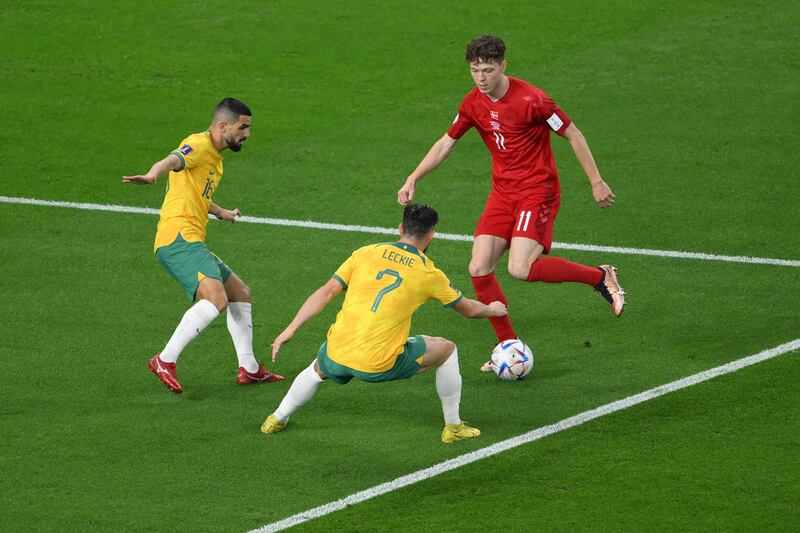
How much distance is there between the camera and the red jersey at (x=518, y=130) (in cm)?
1030

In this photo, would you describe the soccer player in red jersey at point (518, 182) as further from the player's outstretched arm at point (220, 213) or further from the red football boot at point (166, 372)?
the red football boot at point (166, 372)

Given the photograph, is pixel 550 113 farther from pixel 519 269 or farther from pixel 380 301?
pixel 380 301

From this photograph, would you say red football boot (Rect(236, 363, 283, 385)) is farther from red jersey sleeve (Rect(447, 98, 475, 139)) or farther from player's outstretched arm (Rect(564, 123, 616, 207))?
player's outstretched arm (Rect(564, 123, 616, 207))

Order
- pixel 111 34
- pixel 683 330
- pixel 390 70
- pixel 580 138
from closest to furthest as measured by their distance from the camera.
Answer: pixel 580 138
pixel 683 330
pixel 390 70
pixel 111 34

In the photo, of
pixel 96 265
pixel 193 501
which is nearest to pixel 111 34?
pixel 96 265

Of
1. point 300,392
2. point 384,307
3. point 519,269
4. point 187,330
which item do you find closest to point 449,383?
point 384,307

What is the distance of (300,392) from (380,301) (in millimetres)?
912

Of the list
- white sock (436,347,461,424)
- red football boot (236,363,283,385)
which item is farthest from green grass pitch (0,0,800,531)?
white sock (436,347,461,424)

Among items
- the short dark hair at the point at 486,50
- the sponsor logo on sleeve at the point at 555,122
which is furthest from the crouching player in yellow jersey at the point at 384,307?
the sponsor logo on sleeve at the point at 555,122

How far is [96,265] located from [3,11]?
9.40 meters

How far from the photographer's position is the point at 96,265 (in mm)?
12641

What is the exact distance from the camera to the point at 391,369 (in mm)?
8789

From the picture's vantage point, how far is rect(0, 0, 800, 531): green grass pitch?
27.7 feet

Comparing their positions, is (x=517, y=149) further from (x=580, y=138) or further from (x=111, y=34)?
(x=111, y=34)
